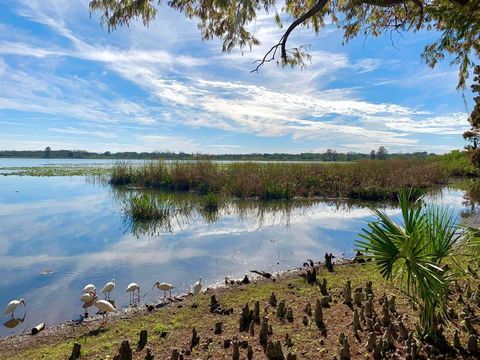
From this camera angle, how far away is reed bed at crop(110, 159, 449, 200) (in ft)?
62.2

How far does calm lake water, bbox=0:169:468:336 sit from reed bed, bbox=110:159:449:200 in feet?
7.98

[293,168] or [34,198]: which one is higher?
[293,168]

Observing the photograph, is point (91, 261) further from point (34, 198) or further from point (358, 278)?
point (34, 198)

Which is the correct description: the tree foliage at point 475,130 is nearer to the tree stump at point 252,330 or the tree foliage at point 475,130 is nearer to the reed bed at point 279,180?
the reed bed at point 279,180

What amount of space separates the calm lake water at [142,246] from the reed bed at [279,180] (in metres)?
2.43

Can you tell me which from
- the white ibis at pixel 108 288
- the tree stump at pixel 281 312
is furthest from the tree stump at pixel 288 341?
the white ibis at pixel 108 288

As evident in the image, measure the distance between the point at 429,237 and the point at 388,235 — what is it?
1.46ft

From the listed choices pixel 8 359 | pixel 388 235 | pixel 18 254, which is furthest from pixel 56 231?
pixel 388 235

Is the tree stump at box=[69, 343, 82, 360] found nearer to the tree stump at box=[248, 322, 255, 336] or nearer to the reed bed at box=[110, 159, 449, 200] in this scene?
the tree stump at box=[248, 322, 255, 336]

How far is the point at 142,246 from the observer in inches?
382

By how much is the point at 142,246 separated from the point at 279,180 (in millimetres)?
11699

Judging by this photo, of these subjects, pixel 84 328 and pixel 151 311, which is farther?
pixel 151 311

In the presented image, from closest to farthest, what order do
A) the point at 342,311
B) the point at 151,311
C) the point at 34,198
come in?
the point at 342,311
the point at 151,311
the point at 34,198

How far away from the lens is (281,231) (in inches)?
456
